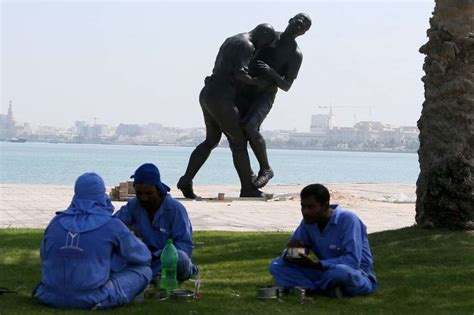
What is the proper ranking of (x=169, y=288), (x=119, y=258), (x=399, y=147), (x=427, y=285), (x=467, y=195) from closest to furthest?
(x=119, y=258) → (x=169, y=288) → (x=427, y=285) → (x=467, y=195) → (x=399, y=147)

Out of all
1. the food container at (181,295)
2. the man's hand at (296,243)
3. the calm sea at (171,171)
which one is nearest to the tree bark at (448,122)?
the man's hand at (296,243)

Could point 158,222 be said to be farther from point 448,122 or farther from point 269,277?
point 448,122

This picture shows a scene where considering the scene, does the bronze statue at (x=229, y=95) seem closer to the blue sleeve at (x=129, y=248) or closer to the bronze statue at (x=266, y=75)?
the bronze statue at (x=266, y=75)

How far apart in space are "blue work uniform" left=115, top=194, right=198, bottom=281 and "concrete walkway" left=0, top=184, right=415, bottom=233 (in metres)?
5.45

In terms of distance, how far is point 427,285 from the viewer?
28.9 ft

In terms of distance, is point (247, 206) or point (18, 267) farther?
point (247, 206)

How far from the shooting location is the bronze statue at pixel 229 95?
1856 cm

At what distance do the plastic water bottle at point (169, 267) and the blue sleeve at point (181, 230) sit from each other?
0.19 metres

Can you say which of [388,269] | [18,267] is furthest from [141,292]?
[388,269]

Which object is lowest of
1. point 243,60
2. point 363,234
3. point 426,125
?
point 363,234

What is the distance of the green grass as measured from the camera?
24.6ft

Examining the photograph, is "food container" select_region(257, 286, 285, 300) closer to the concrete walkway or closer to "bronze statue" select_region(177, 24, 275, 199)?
the concrete walkway

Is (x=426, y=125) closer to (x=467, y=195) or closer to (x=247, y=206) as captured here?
(x=467, y=195)

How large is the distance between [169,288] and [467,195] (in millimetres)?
4877
